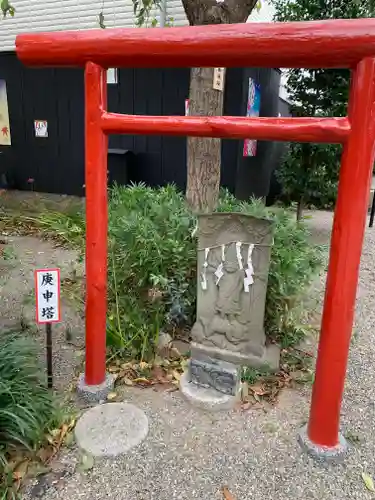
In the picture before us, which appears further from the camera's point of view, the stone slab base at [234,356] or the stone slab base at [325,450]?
the stone slab base at [234,356]

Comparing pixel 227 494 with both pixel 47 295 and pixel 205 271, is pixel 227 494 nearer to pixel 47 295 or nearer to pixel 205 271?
pixel 205 271

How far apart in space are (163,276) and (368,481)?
1859 millimetres

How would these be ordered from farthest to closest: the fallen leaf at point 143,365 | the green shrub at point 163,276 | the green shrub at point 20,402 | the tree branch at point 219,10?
the tree branch at point 219,10 → the green shrub at point 163,276 → the fallen leaf at point 143,365 → the green shrub at point 20,402

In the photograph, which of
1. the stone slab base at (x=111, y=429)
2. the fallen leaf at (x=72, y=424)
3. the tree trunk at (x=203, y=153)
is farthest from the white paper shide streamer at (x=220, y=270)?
the tree trunk at (x=203, y=153)

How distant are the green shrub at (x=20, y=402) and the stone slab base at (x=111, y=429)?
0.74ft

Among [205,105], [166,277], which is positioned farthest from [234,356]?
[205,105]

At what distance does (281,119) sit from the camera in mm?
2150

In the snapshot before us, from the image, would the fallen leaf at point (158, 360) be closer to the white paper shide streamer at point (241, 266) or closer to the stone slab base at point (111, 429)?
the stone slab base at point (111, 429)

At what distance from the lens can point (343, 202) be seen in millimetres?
2066

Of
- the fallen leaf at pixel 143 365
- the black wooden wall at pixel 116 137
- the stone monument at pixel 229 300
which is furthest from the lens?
the black wooden wall at pixel 116 137

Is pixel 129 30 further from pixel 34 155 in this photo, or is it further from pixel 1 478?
pixel 34 155

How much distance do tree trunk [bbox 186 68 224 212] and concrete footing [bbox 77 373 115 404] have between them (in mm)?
2097

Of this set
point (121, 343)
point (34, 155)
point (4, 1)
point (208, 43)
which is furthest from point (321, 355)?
point (34, 155)

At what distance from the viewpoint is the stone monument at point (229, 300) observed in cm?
279
